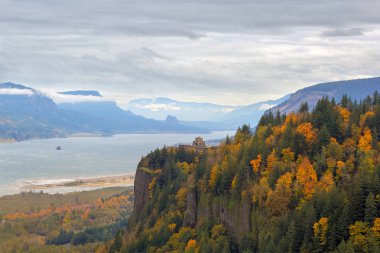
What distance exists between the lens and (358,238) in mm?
50219

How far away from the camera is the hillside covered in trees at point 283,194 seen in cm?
5322

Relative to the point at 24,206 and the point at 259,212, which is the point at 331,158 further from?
the point at 24,206

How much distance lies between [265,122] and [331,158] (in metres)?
23.1

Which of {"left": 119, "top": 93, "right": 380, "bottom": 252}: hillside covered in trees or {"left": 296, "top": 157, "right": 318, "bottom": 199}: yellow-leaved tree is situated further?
{"left": 296, "top": 157, "right": 318, "bottom": 199}: yellow-leaved tree

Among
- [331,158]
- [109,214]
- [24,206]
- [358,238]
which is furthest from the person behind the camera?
[24,206]

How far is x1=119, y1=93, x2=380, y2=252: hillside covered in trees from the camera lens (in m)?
53.2

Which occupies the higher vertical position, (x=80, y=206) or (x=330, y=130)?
(x=330, y=130)

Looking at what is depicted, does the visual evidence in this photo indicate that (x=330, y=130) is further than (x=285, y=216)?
Yes

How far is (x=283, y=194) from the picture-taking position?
61.2 m

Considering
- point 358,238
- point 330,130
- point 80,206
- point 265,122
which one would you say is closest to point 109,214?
point 80,206

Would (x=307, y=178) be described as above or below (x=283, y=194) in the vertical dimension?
above

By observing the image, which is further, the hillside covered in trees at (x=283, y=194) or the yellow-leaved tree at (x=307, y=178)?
the yellow-leaved tree at (x=307, y=178)

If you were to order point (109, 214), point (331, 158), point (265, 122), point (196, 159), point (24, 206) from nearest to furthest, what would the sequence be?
point (331, 158) < point (265, 122) < point (196, 159) < point (109, 214) < point (24, 206)

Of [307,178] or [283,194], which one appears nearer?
[283,194]
